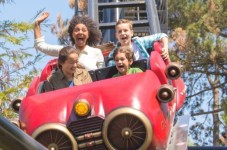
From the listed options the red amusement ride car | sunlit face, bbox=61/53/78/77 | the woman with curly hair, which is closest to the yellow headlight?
the red amusement ride car

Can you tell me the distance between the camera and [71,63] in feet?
9.39

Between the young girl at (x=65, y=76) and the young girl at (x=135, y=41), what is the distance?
1.35 feet

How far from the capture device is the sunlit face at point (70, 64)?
112 inches

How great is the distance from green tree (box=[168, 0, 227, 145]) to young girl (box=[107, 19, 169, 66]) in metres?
9.64

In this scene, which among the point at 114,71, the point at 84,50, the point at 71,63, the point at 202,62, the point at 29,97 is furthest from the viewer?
the point at 202,62

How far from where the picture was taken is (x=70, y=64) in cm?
287

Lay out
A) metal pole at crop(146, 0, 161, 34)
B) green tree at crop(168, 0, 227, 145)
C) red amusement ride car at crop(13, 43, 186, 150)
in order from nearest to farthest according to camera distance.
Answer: red amusement ride car at crop(13, 43, 186, 150), metal pole at crop(146, 0, 161, 34), green tree at crop(168, 0, 227, 145)

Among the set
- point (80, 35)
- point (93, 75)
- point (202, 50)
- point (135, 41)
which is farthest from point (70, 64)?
point (202, 50)

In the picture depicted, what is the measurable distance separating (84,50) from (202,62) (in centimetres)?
1027

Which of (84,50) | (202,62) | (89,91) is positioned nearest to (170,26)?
(202,62)

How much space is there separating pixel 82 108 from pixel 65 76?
2.17ft

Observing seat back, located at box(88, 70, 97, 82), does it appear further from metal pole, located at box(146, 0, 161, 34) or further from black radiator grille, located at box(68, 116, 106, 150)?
metal pole, located at box(146, 0, 161, 34)

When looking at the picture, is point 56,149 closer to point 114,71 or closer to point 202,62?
point 114,71

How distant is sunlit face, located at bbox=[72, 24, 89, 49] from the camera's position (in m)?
3.32
